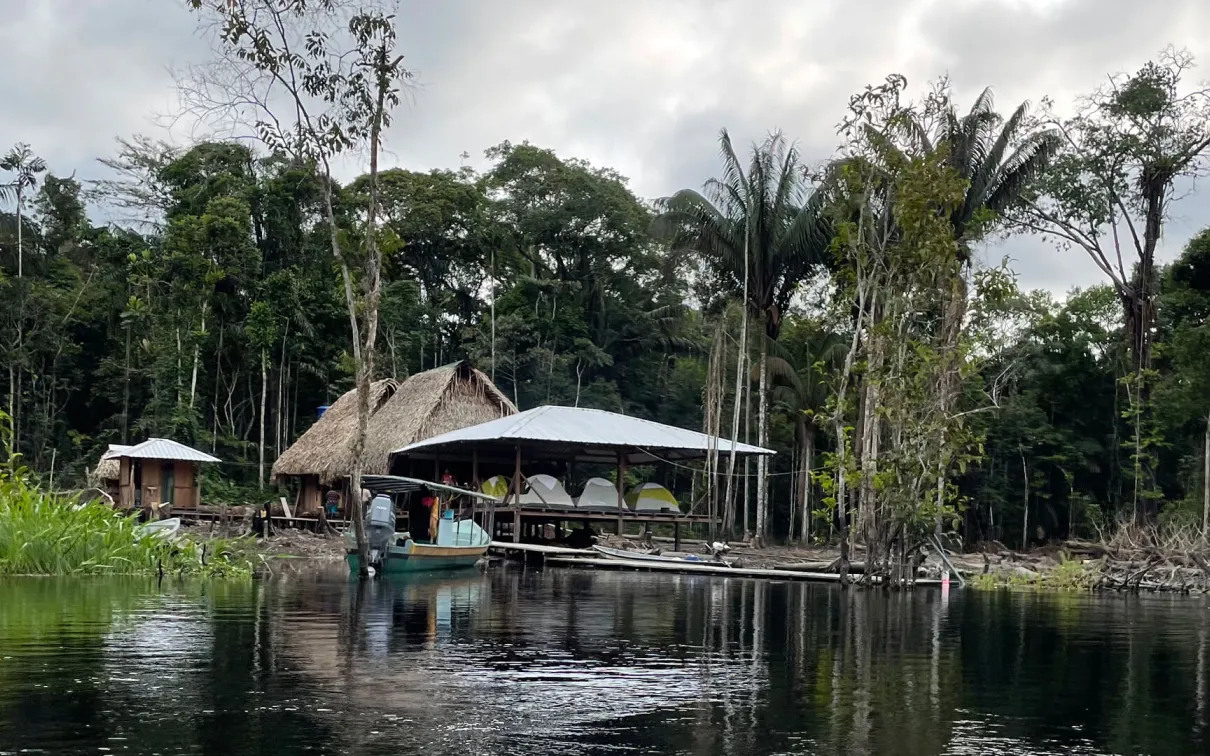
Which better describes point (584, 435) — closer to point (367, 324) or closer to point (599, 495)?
point (599, 495)

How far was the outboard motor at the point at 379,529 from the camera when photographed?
1969 centimetres

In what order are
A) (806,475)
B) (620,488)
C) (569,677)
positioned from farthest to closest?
(806,475)
(620,488)
(569,677)

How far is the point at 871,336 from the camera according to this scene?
64.4 feet

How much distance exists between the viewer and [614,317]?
4275cm

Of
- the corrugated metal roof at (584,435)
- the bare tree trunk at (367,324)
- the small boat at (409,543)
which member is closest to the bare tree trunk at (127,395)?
the corrugated metal roof at (584,435)

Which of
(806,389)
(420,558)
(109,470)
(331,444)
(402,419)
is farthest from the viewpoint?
(806,389)

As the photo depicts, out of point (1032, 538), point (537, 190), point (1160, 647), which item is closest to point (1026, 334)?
point (1032, 538)

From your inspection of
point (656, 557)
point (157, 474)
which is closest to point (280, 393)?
point (157, 474)

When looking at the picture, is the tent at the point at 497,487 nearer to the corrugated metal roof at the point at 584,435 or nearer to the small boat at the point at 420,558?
the corrugated metal roof at the point at 584,435

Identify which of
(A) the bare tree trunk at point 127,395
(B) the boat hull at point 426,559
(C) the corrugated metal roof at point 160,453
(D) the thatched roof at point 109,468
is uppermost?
(A) the bare tree trunk at point 127,395

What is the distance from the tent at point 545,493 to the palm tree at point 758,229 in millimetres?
6301

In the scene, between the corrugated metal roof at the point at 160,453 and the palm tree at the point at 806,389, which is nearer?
the corrugated metal roof at the point at 160,453

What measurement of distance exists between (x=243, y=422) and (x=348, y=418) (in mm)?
9787

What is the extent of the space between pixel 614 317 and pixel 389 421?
42.1 ft
